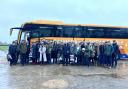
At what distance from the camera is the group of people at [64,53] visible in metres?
23.9

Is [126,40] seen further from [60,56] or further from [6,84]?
[6,84]

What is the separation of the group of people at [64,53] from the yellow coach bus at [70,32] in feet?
12.0

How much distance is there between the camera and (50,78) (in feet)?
61.6

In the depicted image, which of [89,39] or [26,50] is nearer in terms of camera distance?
[26,50]

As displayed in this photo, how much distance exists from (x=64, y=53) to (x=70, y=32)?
6373mm

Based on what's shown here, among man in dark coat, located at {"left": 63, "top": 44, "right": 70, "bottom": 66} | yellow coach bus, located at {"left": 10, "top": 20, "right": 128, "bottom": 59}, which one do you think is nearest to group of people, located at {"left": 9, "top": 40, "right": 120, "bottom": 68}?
man in dark coat, located at {"left": 63, "top": 44, "right": 70, "bottom": 66}

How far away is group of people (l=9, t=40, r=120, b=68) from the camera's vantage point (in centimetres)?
2388

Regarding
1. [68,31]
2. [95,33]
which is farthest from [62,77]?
[95,33]

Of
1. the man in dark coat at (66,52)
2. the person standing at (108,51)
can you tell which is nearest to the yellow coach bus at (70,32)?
the man in dark coat at (66,52)

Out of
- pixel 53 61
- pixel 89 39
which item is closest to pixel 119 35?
pixel 89 39

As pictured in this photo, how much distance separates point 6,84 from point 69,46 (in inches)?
304

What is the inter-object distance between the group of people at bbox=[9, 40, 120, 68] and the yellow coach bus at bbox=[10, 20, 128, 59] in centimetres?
364

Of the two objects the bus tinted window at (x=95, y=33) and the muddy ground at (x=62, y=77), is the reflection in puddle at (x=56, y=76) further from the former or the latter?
the bus tinted window at (x=95, y=33)

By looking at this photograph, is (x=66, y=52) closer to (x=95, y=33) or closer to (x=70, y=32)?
(x=70, y=32)
